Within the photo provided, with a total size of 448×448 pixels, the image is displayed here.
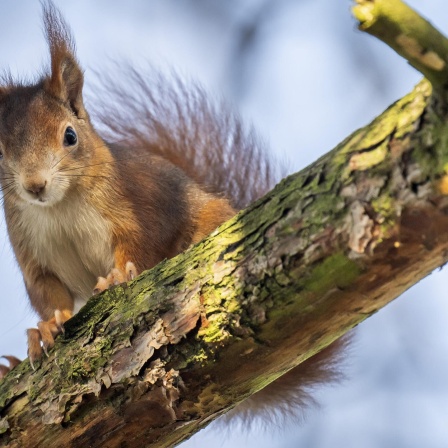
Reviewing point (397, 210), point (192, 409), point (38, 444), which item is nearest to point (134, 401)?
point (192, 409)

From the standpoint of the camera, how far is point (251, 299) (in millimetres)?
1429

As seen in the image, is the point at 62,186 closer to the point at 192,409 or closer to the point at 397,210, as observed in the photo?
the point at 192,409

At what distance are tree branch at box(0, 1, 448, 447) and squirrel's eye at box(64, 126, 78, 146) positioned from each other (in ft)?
2.19

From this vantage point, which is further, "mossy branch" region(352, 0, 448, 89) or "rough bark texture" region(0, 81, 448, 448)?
"rough bark texture" region(0, 81, 448, 448)

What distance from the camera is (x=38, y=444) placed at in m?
1.70

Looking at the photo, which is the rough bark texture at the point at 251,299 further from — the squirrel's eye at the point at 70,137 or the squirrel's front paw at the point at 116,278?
the squirrel's eye at the point at 70,137

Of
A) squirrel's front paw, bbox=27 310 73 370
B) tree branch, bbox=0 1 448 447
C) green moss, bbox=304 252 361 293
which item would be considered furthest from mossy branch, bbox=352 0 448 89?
squirrel's front paw, bbox=27 310 73 370

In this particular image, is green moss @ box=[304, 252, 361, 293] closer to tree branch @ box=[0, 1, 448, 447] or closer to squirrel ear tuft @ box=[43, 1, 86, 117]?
tree branch @ box=[0, 1, 448, 447]

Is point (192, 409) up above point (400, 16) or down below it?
below

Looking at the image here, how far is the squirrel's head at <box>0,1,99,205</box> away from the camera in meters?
2.09

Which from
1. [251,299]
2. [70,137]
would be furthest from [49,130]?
[251,299]

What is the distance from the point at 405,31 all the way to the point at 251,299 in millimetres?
581

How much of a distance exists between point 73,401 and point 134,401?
5.6 inches

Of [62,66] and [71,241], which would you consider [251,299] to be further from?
[62,66]
